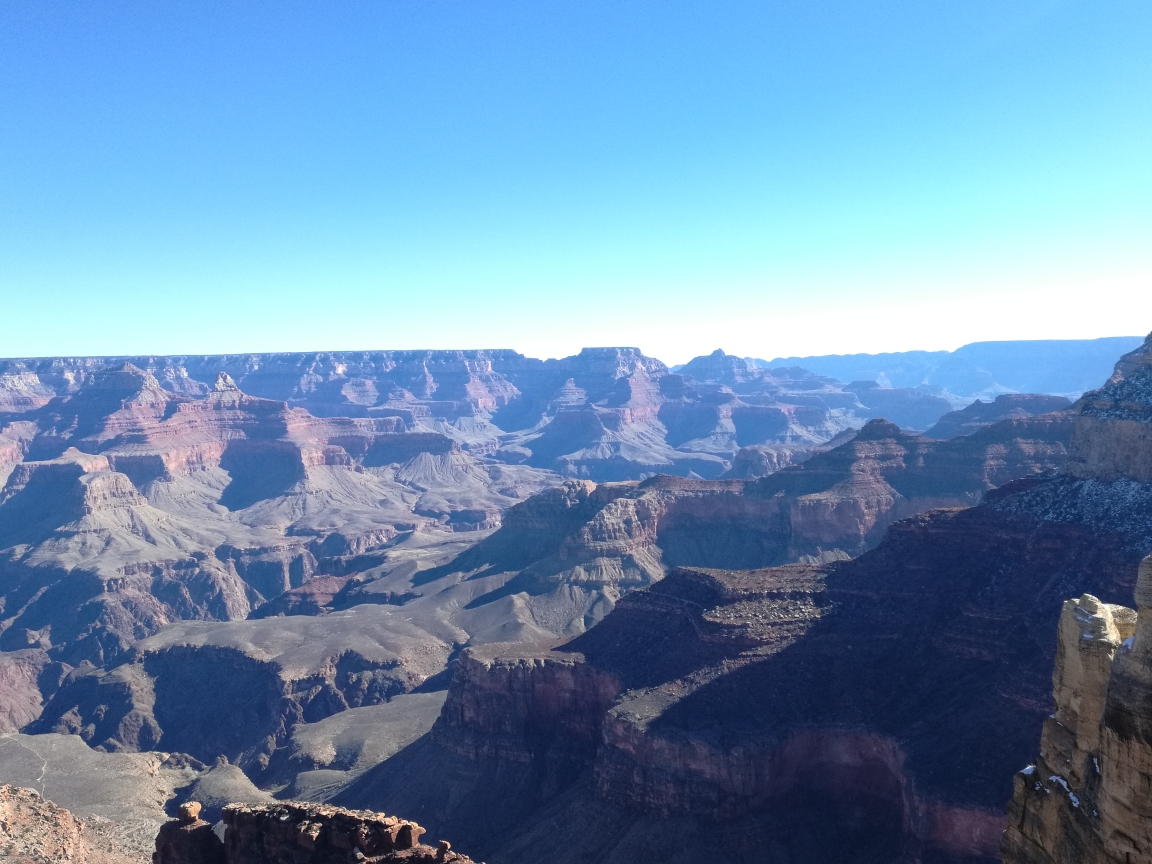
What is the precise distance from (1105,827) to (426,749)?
209 feet

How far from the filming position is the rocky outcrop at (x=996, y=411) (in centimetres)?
16800

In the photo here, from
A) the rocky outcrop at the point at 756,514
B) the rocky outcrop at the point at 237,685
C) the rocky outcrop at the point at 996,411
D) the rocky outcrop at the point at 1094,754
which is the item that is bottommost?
the rocky outcrop at the point at 237,685

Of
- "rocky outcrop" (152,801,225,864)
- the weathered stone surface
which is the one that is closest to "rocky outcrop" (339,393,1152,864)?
the weathered stone surface

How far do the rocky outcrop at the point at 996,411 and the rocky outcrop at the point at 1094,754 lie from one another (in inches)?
6111

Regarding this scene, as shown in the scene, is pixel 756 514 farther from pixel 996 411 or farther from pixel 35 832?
pixel 35 832

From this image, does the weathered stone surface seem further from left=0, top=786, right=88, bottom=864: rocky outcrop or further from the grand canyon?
left=0, top=786, right=88, bottom=864: rocky outcrop

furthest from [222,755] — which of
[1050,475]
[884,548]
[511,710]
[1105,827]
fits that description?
[1105,827]


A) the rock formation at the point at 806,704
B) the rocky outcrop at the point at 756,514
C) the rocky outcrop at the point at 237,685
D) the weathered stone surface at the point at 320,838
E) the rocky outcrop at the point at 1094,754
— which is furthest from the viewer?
the rocky outcrop at the point at 756,514

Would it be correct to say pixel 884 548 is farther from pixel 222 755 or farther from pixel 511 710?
pixel 222 755

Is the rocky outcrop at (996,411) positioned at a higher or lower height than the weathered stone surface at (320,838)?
higher

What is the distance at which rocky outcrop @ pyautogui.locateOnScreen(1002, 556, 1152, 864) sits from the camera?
1374 cm

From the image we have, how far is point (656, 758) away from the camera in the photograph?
172 ft

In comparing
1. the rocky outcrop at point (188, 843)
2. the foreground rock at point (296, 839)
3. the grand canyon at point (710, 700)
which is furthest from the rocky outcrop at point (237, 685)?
the foreground rock at point (296, 839)

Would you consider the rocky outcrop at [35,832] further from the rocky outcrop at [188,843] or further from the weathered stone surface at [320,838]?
the weathered stone surface at [320,838]
